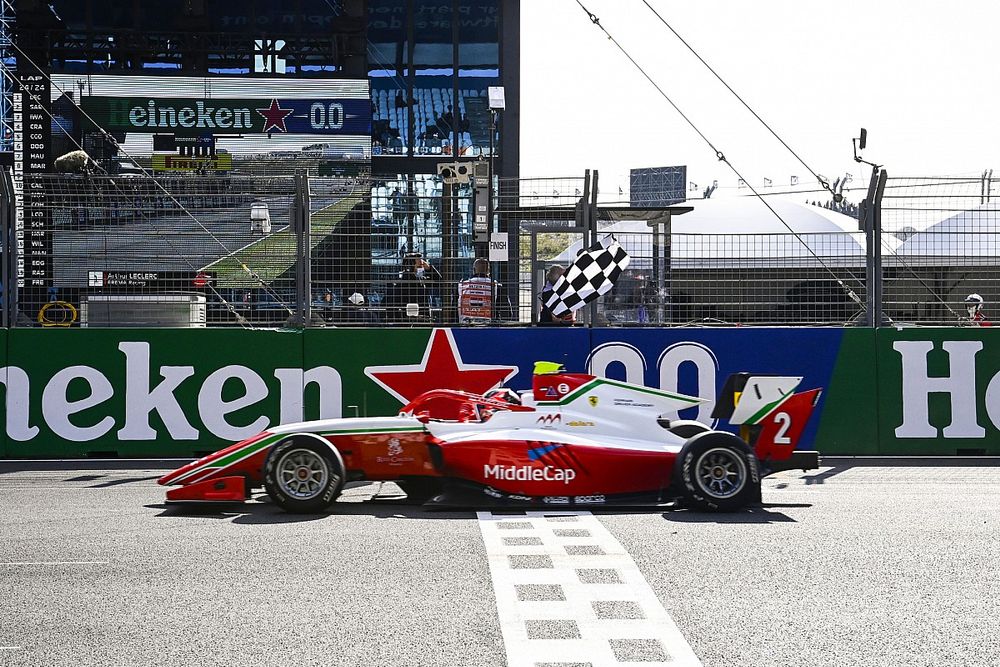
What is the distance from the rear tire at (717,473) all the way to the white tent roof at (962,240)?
5.01m

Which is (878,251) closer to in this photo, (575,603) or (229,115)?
(575,603)

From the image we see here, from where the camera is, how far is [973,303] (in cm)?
1245

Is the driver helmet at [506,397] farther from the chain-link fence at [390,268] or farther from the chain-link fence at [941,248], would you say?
the chain-link fence at [941,248]

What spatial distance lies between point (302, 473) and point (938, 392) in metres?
7.00

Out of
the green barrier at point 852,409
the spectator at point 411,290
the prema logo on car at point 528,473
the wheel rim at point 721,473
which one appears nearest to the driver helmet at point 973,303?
the green barrier at point 852,409

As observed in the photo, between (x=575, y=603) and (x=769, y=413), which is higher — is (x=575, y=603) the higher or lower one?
the lower one

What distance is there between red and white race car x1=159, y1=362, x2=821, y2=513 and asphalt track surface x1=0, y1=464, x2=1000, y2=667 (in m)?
0.19

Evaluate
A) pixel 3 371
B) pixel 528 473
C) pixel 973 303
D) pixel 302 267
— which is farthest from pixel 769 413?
pixel 3 371

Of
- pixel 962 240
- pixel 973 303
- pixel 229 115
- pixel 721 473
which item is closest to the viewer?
pixel 721 473

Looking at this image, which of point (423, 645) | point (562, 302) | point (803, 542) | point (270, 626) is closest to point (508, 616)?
point (423, 645)

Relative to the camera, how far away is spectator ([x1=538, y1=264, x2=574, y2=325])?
40.3 ft

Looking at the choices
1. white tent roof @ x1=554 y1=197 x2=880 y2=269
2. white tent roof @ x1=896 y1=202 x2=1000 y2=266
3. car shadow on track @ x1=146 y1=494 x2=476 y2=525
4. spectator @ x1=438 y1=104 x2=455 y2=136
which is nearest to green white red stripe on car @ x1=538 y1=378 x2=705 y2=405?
car shadow on track @ x1=146 y1=494 x2=476 y2=525

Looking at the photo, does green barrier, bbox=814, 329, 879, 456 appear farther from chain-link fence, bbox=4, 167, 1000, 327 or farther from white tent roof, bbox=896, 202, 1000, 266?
white tent roof, bbox=896, 202, 1000, 266

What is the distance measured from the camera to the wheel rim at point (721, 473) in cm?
805
